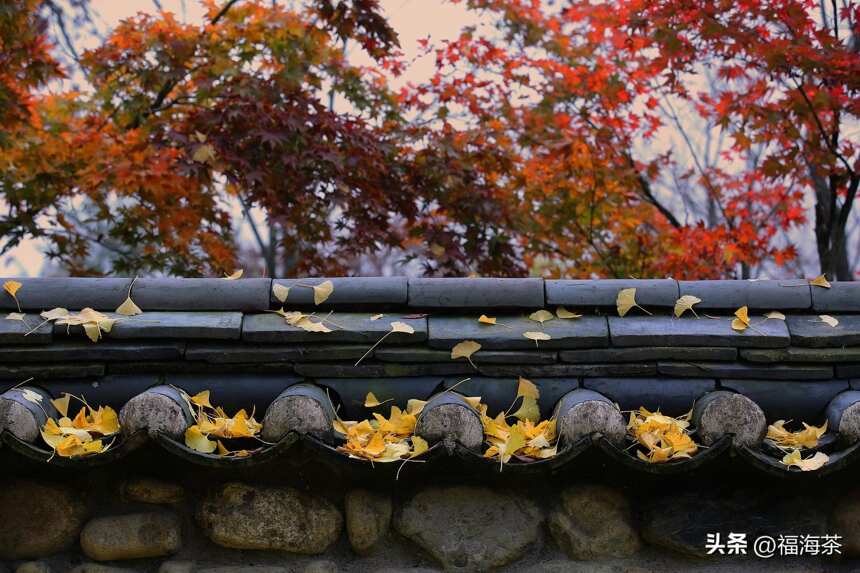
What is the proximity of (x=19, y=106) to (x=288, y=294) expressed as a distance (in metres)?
4.02

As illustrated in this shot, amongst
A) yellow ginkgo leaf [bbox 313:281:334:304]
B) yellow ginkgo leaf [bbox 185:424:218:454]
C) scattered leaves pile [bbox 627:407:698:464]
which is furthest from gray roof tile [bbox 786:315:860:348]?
yellow ginkgo leaf [bbox 185:424:218:454]

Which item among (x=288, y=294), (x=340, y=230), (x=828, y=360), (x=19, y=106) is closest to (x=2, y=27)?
(x=19, y=106)

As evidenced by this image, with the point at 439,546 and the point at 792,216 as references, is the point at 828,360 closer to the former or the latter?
the point at 439,546

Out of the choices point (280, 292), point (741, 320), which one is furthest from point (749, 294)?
point (280, 292)

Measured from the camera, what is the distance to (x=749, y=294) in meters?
2.84

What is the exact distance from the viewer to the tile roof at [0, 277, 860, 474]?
8.84 feet

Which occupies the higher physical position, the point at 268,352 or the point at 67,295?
the point at 67,295

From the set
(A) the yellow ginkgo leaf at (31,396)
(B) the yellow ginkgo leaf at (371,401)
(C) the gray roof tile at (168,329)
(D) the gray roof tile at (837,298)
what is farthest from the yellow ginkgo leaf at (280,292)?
(D) the gray roof tile at (837,298)

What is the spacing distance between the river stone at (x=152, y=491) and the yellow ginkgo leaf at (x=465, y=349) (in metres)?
0.90

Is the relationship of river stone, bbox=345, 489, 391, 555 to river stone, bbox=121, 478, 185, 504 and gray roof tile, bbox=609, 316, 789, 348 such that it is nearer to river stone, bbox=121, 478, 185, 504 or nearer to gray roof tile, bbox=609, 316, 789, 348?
river stone, bbox=121, 478, 185, 504

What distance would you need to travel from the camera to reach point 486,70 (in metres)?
8.16

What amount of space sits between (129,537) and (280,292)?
0.85m

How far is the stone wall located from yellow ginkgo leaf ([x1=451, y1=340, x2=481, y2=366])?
0.36 m

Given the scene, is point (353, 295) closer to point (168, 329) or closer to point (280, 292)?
point (280, 292)
